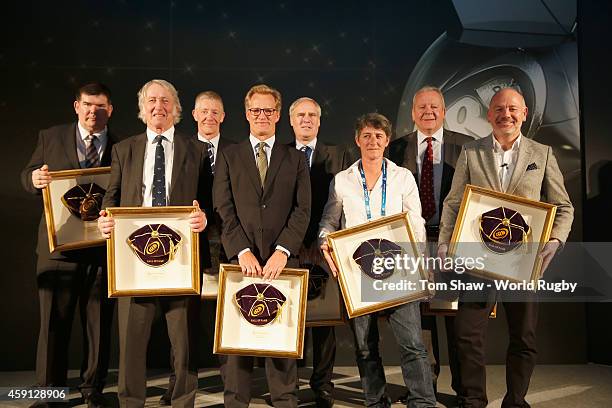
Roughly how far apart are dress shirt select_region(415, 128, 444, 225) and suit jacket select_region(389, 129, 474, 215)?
0.02 m

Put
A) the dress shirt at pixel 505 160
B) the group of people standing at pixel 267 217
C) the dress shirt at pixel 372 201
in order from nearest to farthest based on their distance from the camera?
the group of people standing at pixel 267 217
the dress shirt at pixel 372 201
the dress shirt at pixel 505 160

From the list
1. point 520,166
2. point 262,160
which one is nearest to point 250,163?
point 262,160

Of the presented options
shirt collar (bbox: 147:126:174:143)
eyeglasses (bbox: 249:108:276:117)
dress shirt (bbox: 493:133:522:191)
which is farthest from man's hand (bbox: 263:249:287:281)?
dress shirt (bbox: 493:133:522:191)

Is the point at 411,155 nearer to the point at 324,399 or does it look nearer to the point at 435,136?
the point at 435,136

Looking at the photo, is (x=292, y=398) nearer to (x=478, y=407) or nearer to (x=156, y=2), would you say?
(x=478, y=407)

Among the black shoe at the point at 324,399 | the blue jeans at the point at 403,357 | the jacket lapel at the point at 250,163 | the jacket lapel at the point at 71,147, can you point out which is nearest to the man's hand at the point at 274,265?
the jacket lapel at the point at 250,163

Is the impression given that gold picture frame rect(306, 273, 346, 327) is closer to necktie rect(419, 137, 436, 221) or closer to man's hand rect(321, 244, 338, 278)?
man's hand rect(321, 244, 338, 278)

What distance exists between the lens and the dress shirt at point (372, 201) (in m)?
3.63

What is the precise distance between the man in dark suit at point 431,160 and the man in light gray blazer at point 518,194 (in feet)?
1.18

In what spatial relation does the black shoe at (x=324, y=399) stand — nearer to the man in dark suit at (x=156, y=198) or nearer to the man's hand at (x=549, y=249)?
the man in dark suit at (x=156, y=198)

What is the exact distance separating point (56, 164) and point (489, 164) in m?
2.75

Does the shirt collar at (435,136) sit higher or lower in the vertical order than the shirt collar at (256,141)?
higher

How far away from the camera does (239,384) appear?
11.4 feet

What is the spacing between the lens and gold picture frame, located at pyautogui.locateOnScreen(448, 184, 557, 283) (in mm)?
3527
